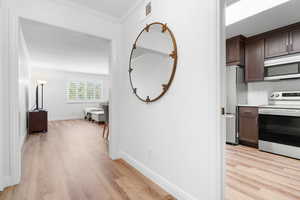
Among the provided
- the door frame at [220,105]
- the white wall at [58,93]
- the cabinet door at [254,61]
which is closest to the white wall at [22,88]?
the door frame at [220,105]

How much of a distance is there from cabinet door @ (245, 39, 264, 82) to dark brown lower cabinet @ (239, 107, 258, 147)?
0.74 meters

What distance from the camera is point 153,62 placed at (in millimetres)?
1832

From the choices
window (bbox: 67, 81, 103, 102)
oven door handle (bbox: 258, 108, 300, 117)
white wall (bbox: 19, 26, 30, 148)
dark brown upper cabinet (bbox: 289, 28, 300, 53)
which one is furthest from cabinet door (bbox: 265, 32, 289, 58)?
window (bbox: 67, 81, 103, 102)

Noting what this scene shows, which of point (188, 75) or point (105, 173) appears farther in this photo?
point (105, 173)

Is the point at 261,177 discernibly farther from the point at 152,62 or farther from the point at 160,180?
the point at 152,62

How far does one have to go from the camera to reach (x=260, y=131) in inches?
110

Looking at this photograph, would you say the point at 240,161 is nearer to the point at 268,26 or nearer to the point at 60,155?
the point at 268,26

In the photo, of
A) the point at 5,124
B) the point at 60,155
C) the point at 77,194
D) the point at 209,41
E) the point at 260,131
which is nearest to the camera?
the point at 209,41

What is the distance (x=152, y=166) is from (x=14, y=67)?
2050mm

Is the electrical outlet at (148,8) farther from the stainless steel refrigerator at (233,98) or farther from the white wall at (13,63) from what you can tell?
the stainless steel refrigerator at (233,98)

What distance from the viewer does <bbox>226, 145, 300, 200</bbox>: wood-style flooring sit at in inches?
59.6

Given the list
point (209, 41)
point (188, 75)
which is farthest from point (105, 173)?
point (209, 41)

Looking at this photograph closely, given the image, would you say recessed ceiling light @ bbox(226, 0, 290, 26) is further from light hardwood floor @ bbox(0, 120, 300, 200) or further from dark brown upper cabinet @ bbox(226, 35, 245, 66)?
light hardwood floor @ bbox(0, 120, 300, 200)

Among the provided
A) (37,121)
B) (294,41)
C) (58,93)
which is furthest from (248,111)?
(58,93)
